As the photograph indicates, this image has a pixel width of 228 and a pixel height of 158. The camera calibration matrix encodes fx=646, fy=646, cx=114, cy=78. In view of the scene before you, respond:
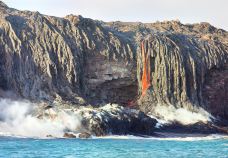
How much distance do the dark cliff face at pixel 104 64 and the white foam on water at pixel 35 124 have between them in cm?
793

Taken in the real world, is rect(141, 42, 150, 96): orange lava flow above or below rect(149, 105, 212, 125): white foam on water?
above

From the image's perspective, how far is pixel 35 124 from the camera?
5609 centimetres

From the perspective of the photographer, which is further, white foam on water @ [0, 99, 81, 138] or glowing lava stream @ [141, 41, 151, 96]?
glowing lava stream @ [141, 41, 151, 96]

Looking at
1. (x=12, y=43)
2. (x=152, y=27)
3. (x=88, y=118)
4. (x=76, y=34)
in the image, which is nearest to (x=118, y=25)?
(x=152, y=27)

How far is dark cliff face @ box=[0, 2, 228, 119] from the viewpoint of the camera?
221 feet

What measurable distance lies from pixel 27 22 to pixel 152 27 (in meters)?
20.1

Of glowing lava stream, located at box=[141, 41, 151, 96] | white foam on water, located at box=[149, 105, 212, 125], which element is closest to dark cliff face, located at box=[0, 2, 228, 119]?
glowing lava stream, located at box=[141, 41, 151, 96]

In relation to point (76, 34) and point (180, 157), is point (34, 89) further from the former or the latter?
point (180, 157)

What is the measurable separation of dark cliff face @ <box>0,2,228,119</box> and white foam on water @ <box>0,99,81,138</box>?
26.0 feet

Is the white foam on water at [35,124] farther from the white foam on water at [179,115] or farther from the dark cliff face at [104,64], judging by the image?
the white foam on water at [179,115]

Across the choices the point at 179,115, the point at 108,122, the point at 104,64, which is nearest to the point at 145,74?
the point at 104,64

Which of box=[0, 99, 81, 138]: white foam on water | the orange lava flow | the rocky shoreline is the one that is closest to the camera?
box=[0, 99, 81, 138]: white foam on water

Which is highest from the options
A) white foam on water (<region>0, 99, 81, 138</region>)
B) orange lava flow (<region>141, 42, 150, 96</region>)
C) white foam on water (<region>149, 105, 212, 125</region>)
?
orange lava flow (<region>141, 42, 150, 96</region>)

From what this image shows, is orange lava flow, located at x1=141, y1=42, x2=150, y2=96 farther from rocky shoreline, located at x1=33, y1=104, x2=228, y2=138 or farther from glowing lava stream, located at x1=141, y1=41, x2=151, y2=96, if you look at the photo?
rocky shoreline, located at x1=33, y1=104, x2=228, y2=138
